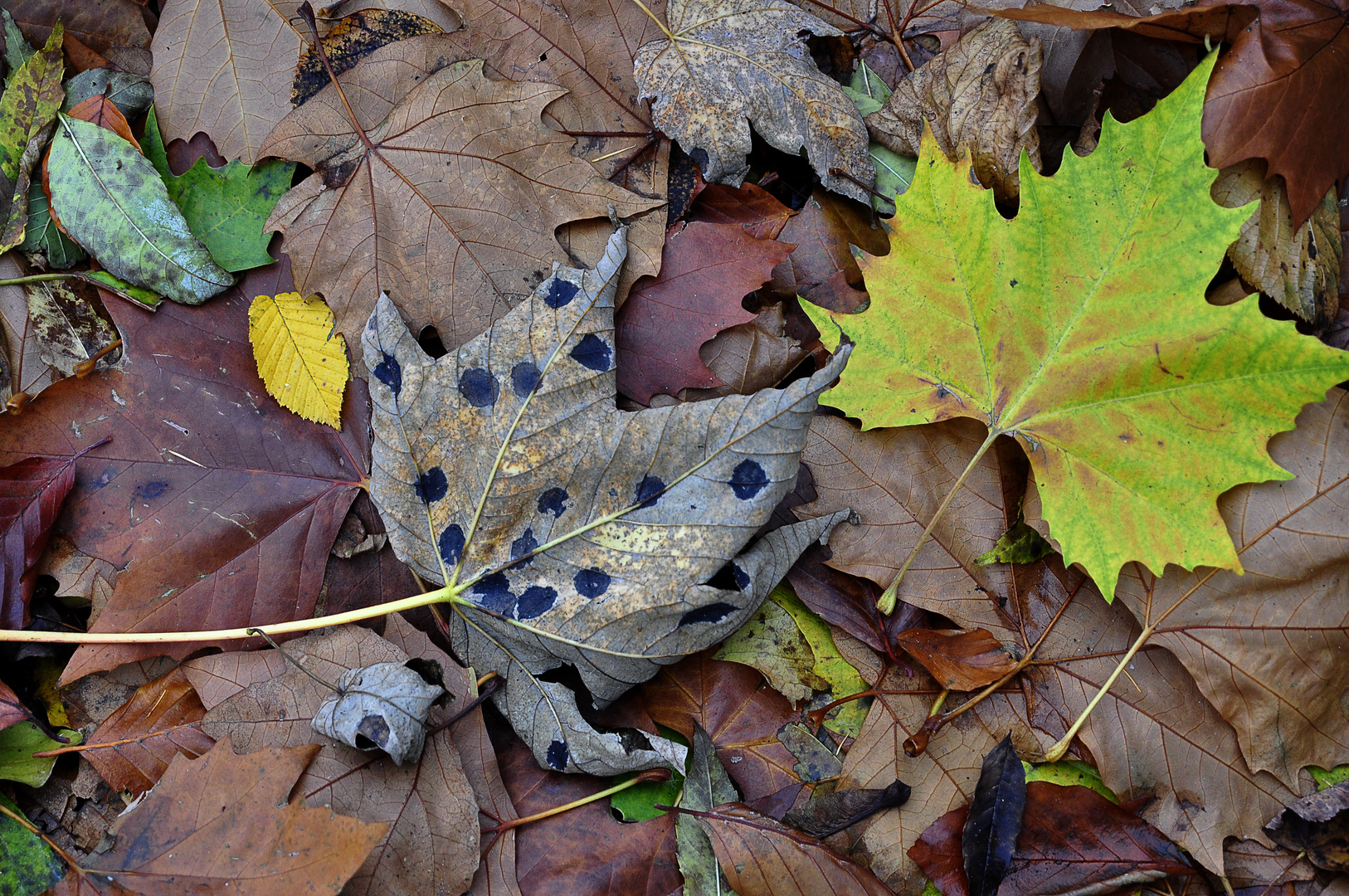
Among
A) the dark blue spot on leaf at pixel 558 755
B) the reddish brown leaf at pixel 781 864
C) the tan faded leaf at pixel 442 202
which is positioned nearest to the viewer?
the reddish brown leaf at pixel 781 864

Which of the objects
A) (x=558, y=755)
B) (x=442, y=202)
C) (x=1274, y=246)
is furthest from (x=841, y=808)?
(x=442, y=202)

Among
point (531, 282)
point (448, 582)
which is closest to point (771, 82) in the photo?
point (531, 282)

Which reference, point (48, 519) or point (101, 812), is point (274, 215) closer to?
point (48, 519)

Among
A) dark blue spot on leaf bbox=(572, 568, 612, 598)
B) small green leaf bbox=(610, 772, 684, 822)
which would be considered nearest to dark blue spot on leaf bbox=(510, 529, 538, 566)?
dark blue spot on leaf bbox=(572, 568, 612, 598)

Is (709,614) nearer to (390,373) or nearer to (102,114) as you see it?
(390,373)

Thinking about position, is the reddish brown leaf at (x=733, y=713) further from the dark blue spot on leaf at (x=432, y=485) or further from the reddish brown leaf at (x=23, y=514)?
the reddish brown leaf at (x=23, y=514)

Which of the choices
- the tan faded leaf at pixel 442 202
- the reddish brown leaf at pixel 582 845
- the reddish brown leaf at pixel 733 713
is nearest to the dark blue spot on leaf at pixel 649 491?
the reddish brown leaf at pixel 733 713
